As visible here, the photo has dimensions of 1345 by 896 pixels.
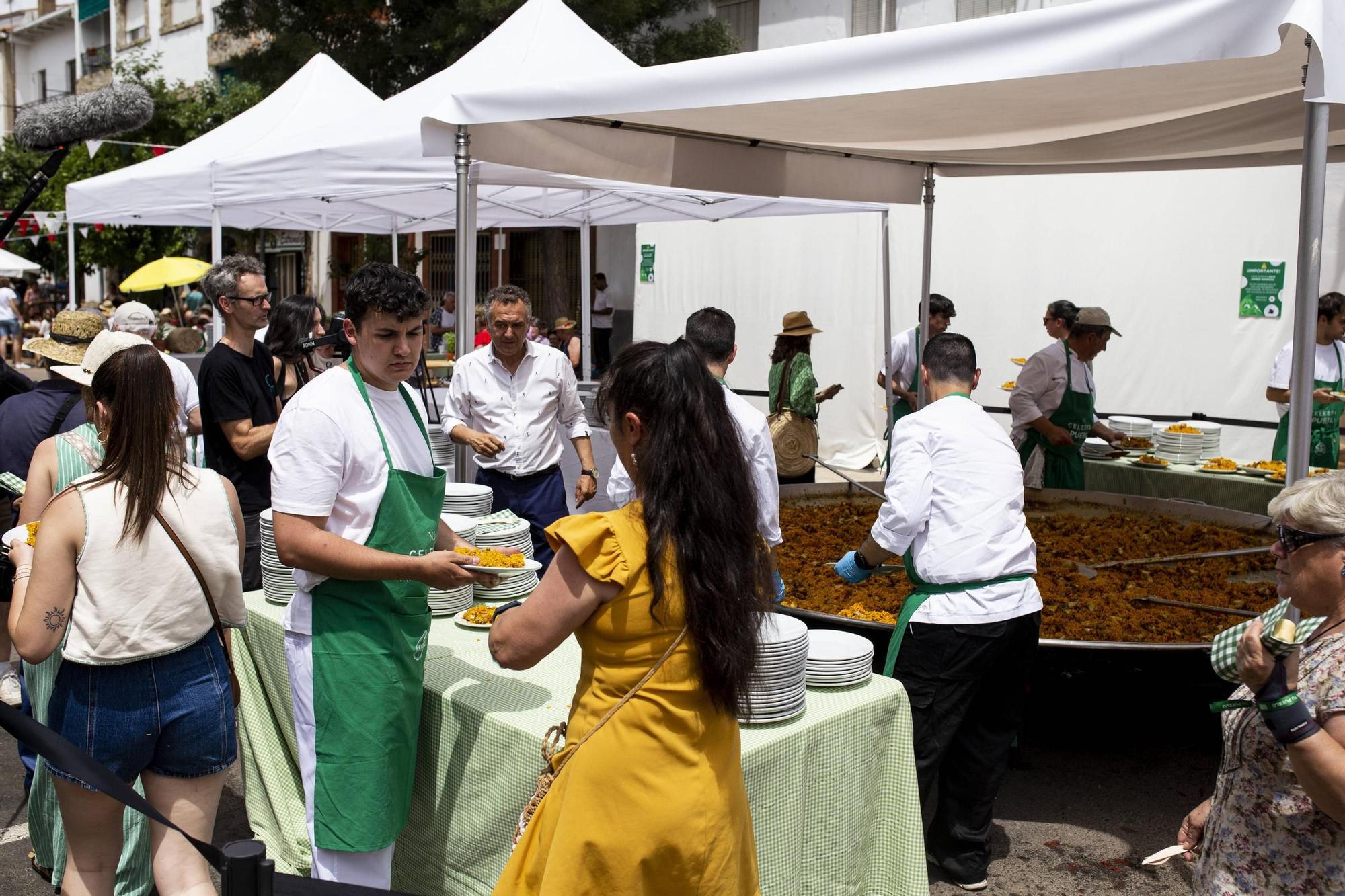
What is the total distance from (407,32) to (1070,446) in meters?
10.9

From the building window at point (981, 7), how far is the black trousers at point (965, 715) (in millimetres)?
10103

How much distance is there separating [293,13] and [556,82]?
40.8 feet

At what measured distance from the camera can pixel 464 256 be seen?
194 inches

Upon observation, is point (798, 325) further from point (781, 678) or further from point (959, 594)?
point (781, 678)

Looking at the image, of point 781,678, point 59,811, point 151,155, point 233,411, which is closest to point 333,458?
point 781,678

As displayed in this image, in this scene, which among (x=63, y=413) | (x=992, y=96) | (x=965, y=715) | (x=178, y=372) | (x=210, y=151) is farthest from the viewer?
(x=210, y=151)

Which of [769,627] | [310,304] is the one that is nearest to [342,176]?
[310,304]

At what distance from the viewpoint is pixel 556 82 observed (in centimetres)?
405

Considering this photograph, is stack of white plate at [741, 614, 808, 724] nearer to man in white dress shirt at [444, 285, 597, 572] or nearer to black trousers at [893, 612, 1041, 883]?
black trousers at [893, 612, 1041, 883]

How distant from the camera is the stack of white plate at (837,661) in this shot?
288cm

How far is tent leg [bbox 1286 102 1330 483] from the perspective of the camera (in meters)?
2.96

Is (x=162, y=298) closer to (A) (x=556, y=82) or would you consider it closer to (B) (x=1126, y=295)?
(B) (x=1126, y=295)

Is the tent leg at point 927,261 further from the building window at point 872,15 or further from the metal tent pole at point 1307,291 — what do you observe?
the building window at point 872,15

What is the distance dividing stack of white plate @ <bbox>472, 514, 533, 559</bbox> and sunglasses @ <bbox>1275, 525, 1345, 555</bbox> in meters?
2.21
